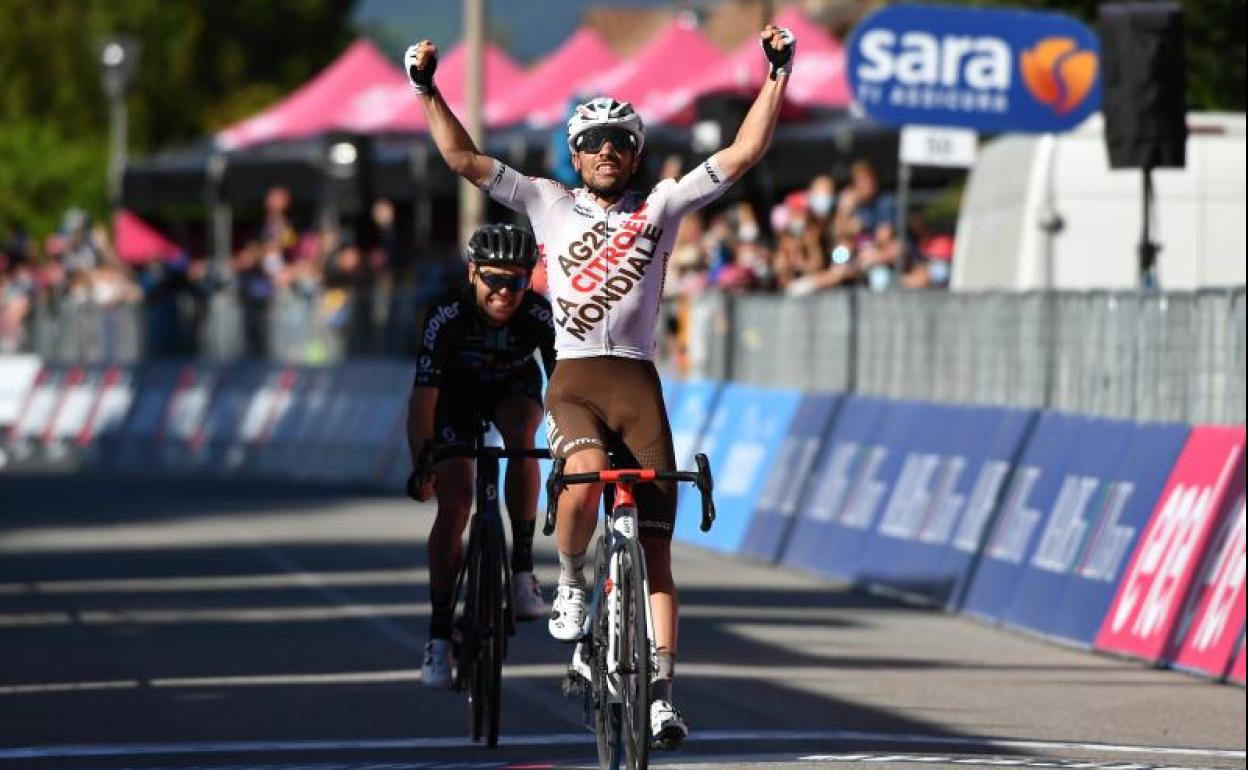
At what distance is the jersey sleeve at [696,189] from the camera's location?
424 inches

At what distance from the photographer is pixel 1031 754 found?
12000mm

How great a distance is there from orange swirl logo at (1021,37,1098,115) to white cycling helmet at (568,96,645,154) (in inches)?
442

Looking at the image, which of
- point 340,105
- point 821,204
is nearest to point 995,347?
point 821,204

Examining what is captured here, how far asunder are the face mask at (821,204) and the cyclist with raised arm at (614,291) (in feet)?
46.6

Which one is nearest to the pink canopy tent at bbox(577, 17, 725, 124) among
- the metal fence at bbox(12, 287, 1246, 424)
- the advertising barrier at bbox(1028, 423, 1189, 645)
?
the metal fence at bbox(12, 287, 1246, 424)

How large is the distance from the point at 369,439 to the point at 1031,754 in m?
21.1

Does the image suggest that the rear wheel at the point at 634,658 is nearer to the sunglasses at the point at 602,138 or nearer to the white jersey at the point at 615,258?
the white jersey at the point at 615,258

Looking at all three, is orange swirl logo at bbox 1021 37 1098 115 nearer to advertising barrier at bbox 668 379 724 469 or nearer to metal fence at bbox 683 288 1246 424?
metal fence at bbox 683 288 1246 424

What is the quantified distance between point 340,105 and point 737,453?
2638 cm

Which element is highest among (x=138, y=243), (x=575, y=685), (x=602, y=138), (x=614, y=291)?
(x=138, y=243)

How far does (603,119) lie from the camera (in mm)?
10727

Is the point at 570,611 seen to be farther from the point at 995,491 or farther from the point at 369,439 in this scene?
the point at 369,439

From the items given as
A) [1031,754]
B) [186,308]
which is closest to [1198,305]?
[1031,754]

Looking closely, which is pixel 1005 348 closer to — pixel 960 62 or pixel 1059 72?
pixel 1059 72
